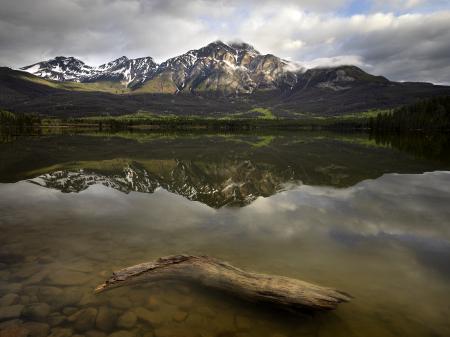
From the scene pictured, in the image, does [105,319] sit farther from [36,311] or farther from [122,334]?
[36,311]

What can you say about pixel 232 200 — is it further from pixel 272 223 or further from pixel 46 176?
pixel 46 176

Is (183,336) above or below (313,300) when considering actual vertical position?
below

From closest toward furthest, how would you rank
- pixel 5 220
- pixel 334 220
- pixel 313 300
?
pixel 313 300
pixel 5 220
pixel 334 220

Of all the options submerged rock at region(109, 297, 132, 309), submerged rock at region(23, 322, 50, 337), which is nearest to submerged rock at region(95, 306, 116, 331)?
submerged rock at region(109, 297, 132, 309)

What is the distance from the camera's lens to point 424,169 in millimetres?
48375

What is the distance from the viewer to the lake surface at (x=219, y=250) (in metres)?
10.7

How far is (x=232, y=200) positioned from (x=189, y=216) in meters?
6.00

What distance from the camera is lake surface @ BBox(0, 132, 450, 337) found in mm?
10727

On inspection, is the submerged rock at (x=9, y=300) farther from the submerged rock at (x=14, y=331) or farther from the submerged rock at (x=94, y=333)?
the submerged rock at (x=94, y=333)

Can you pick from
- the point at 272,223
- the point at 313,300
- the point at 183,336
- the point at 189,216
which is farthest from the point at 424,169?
the point at 183,336

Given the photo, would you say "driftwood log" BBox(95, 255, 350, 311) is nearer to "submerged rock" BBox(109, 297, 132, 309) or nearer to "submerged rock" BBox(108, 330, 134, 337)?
"submerged rock" BBox(109, 297, 132, 309)

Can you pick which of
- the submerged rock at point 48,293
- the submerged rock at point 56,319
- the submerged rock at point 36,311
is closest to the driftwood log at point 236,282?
the submerged rock at point 48,293

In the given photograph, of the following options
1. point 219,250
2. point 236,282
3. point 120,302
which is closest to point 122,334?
point 120,302

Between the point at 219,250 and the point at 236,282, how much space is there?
14.6 feet
